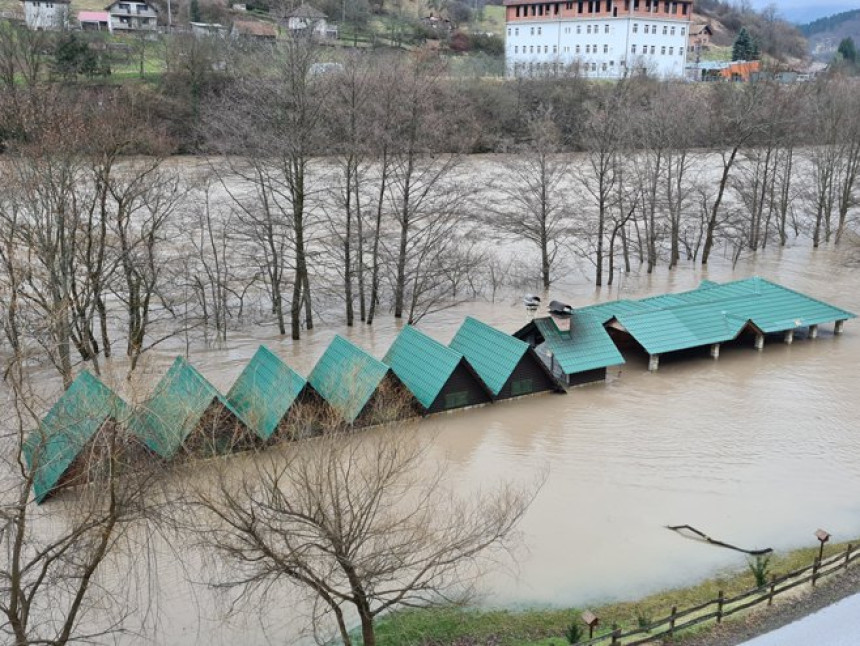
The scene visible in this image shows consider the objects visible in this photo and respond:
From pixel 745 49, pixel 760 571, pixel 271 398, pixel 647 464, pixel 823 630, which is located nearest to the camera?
pixel 823 630

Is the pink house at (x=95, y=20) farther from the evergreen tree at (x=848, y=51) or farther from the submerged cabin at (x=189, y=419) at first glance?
the evergreen tree at (x=848, y=51)

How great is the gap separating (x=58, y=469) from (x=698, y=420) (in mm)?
14066

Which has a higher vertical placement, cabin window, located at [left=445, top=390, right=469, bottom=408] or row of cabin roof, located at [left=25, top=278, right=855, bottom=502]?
row of cabin roof, located at [left=25, top=278, right=855, bottom=502]

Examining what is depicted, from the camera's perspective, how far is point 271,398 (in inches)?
658

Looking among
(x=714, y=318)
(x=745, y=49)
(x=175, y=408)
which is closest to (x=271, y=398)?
(x=175, y=408)

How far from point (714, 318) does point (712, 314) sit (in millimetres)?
161

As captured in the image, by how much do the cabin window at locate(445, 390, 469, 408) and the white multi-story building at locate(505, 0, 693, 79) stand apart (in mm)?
51817

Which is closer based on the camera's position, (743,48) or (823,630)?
(823,630)

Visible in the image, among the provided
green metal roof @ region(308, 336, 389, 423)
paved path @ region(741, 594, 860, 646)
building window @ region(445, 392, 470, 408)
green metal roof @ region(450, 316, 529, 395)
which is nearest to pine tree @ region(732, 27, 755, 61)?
green metal roof @ region(450, 316, 529, 395)

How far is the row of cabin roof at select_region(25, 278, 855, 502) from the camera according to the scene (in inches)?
549

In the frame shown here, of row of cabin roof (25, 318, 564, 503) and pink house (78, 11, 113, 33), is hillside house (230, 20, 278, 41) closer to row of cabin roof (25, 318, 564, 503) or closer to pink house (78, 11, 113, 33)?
pink house (78, 11, 113, 33)

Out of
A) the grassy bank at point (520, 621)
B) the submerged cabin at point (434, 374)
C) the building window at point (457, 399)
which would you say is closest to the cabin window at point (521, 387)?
the submerged cabin at point (434, 374)

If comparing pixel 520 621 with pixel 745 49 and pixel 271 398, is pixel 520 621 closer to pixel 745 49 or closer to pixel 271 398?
pixel 271 398

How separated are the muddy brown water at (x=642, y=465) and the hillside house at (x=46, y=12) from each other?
50.0 m
